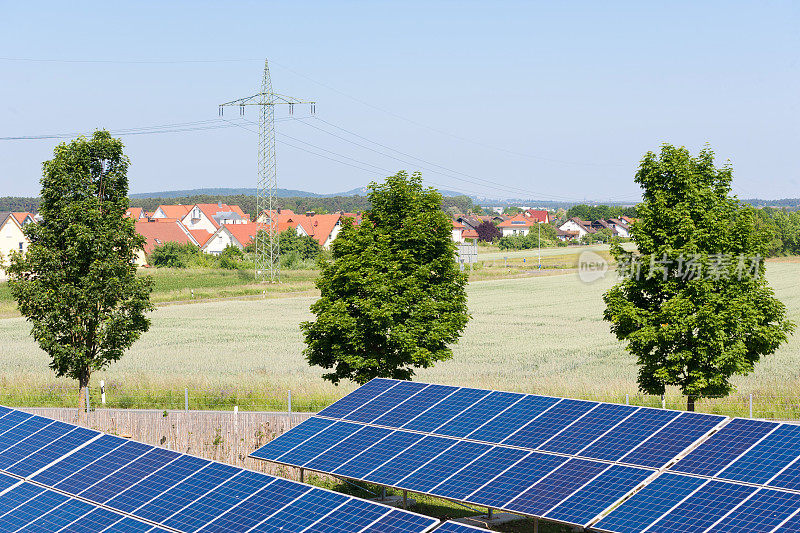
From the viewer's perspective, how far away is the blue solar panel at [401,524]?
13.5 m

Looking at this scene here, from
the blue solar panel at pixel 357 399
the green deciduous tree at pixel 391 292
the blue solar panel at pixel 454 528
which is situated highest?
the green deciduous tree at pixel 391 292

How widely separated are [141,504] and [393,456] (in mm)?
5782

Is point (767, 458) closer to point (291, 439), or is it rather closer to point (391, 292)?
point (291, 439)

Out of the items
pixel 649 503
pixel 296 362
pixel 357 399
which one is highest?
pixel 357 399

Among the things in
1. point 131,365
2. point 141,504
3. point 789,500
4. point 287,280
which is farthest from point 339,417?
point 287,280

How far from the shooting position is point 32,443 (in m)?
19.0

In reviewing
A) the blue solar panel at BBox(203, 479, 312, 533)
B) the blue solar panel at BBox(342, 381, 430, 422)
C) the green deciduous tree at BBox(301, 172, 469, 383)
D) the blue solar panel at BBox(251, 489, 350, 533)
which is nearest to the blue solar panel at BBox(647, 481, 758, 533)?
the blue solar panel at BBox(251, 489, 350, 533)

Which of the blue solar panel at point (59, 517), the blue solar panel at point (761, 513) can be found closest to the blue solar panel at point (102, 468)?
the blue solar panel at point (59, 517)

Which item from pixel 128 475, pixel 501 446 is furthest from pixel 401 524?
pixel 128 475

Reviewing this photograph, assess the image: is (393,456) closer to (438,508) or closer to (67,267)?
(438,508)

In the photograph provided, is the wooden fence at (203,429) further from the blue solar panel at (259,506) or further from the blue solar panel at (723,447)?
the blue solar panel at (723,447)

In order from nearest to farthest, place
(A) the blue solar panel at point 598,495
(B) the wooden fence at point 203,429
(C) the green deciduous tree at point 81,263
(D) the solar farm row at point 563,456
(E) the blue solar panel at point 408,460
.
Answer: (D) the solar farm row at point 563,456
(A) the blue solar panel at point 598,495
(E) the blue solar panel at point 408,460
(B) the wooden fence at point 203,429
(C) the green deciduous tree at point 81,263

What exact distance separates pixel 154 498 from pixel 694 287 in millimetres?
18532

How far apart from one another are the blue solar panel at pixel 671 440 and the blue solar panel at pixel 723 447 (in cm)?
27
